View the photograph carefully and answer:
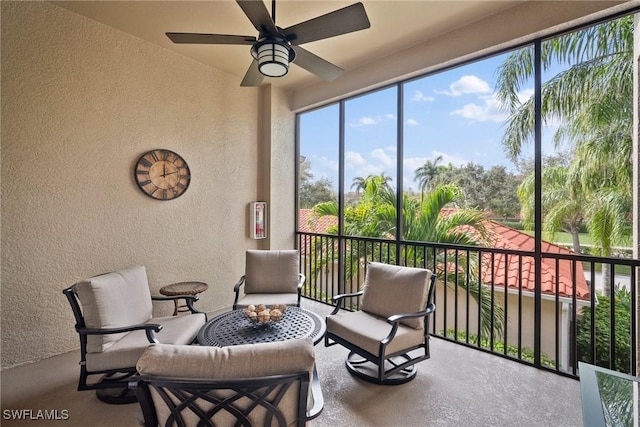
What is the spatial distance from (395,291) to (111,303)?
90.9 inches

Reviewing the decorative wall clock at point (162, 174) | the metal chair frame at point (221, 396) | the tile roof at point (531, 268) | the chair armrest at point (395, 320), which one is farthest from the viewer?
the decorative wall clock at point (162, 174)

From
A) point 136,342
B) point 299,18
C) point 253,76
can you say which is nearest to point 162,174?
point 253,76

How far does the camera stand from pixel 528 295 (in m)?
3.30

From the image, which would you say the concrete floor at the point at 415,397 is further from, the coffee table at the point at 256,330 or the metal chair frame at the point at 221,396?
the metal chair frame at the point at 221,396

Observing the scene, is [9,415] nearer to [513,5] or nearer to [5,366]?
[5,366]

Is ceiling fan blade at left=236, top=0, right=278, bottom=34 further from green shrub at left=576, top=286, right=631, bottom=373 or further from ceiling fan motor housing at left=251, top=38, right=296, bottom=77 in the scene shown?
green shrub at left=576, top=286, right=631, bottom=373

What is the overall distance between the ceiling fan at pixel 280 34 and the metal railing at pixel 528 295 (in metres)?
2.40

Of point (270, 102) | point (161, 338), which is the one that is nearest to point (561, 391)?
point (161, 338)

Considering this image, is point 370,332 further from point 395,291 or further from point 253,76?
point 253,76

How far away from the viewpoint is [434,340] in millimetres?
3309

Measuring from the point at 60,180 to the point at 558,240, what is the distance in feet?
15.6

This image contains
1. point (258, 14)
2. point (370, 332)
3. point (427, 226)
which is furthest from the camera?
point (427, 226)

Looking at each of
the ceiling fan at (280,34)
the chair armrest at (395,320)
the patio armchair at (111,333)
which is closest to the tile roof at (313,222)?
the chair armrest at (395,320)

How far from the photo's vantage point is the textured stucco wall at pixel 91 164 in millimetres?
2668
